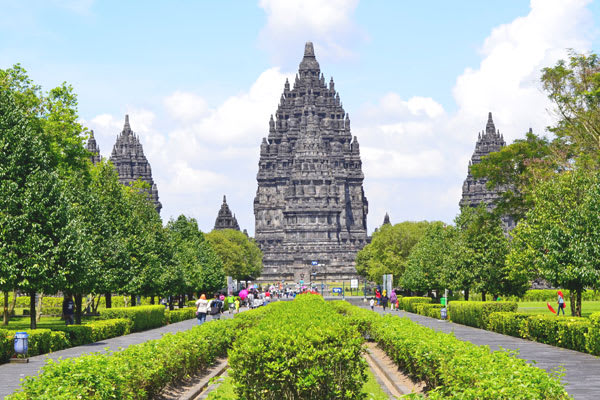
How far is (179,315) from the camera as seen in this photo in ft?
192

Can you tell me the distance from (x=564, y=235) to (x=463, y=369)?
1090 inches

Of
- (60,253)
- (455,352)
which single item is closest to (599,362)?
(455,352)

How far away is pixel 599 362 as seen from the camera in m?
26.5

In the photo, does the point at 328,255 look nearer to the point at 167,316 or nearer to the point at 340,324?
the point at 167,316

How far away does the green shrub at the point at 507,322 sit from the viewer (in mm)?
38781

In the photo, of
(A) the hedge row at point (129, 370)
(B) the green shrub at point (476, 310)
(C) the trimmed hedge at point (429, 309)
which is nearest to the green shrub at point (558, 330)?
(B) the green shrub at point (476, 310)

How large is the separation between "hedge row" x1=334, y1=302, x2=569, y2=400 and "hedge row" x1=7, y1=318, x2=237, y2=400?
207 inches

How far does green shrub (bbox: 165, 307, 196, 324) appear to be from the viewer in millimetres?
55875

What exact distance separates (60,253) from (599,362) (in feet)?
71.6

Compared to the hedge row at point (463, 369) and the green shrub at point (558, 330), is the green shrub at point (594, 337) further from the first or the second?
the hedge row at point (463, 369)

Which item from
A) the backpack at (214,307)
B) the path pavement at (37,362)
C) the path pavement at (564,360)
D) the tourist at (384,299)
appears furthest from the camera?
the tourist at (384,299)

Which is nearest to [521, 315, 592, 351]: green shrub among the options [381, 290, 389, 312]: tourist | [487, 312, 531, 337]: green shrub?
[487, 312, 531, 337]: green shrub

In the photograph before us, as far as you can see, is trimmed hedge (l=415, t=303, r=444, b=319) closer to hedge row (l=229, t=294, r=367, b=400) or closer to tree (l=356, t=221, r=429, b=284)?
tree (l=356, t=221, r=429, b=284)

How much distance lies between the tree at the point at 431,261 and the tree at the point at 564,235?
20464 millimetres
